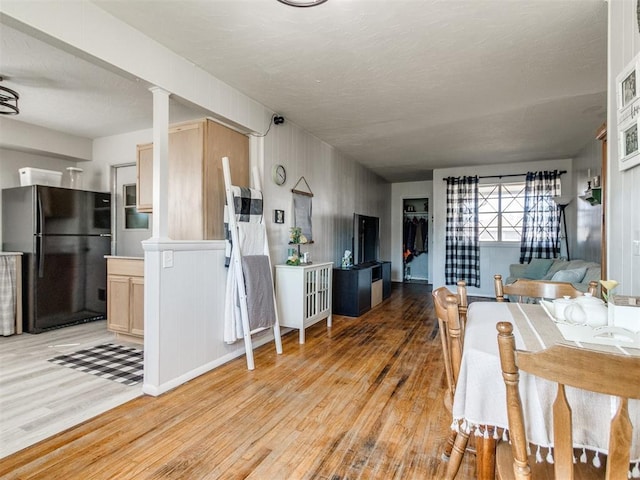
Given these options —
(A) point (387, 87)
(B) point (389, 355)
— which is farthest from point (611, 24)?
(B) point (389, 355)

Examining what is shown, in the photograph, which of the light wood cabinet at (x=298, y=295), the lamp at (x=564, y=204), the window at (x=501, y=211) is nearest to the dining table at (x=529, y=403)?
the light wood cabinet at (x=298, y=295)

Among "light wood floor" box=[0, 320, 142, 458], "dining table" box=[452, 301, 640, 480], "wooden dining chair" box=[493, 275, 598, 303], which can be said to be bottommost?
"light wood floor" box=[0, 320, 142, 458]

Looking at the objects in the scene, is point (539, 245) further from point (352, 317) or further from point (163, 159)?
point (163, 159)

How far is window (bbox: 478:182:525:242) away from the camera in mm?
6215

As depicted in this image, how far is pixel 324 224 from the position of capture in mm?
4949

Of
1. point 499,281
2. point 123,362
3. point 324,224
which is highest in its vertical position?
point 324,224

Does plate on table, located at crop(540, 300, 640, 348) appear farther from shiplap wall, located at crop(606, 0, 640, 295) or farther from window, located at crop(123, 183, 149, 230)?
window, located at crop(123, 183, 149, 230)

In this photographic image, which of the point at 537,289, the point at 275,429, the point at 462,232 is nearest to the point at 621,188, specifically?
the point at 537,289

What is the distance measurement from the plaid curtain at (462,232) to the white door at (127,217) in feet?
17.4

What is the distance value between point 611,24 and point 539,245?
15.0 feet

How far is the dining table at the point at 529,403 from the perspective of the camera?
0.86 meters

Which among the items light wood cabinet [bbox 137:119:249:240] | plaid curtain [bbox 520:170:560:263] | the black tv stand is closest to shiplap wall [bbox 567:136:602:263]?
plaid curtain [bbox 520:170:560:263]

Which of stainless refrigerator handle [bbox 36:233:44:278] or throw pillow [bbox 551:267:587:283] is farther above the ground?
stainless refrigerator handle [bbox 36:233:44:278]

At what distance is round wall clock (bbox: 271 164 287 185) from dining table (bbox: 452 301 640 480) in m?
2.82
